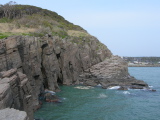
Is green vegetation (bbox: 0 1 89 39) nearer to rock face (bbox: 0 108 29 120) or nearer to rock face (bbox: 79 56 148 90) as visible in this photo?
rock face (bbox: 79 56 148 90)

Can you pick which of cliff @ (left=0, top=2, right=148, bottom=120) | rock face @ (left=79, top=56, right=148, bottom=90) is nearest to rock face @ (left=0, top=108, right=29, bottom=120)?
cliff @ (left=0, top=2, right=148, bottom=120)

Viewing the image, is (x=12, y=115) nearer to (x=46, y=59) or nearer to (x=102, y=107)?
(x=102, y=107)

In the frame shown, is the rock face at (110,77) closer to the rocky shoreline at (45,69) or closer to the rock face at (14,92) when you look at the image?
the rocky shoreline at (45,69)

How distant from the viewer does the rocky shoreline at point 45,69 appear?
2231 cm

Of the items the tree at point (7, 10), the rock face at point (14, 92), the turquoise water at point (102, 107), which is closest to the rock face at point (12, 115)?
the rock face at point (14, 92)

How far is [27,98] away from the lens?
23.8 metres

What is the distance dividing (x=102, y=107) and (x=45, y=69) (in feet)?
57.9

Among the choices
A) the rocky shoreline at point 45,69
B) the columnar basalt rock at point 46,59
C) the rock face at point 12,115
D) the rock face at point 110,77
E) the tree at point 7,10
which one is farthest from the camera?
the tree at point 7,10

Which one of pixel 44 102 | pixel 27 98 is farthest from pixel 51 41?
pixel 27 98

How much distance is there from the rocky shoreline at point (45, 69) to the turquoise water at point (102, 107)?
3.55m

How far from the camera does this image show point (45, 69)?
46.6 metres

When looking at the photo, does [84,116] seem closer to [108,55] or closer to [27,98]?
[27,98]

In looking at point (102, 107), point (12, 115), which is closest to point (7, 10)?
point (102, 107)

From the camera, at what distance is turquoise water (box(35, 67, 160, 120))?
99.0ft
